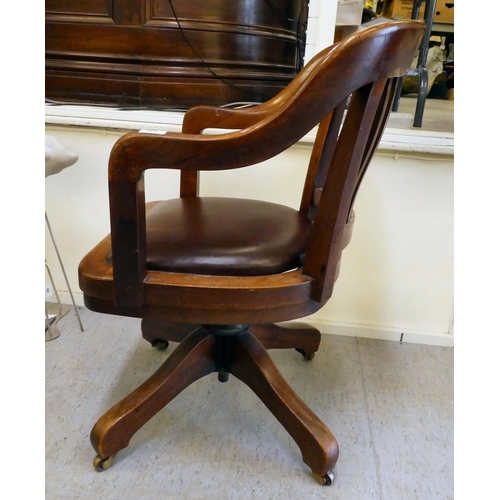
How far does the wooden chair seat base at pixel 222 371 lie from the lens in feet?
2.84

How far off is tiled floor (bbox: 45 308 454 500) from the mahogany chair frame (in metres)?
0.07

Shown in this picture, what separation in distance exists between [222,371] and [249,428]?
0.46ft

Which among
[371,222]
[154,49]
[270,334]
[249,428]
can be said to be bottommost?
[249,428]

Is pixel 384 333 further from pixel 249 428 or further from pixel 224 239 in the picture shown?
pixel 224 239

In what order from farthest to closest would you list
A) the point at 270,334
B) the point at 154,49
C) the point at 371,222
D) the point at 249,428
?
the point at 154,49, the point at 371,222, the point at 270,334, the point at 249,428

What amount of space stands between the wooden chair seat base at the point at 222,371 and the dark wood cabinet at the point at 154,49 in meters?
0.87

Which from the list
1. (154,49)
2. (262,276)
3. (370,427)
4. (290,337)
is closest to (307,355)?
(290,337)

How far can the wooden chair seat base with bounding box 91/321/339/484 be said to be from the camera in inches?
34.1

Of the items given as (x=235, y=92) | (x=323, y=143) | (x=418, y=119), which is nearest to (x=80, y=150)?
(x=235, y=92)

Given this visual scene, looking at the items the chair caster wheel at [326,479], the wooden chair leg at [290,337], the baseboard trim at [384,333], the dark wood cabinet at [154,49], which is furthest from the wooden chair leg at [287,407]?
the dark wood cabinet at [154,49]

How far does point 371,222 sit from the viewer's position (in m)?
1.32

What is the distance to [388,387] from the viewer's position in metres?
1.17

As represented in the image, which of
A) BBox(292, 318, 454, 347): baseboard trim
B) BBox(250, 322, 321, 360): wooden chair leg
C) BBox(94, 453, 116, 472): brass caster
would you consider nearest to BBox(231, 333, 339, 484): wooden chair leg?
BBox(250, 322, 321, 360): wooden chair leg

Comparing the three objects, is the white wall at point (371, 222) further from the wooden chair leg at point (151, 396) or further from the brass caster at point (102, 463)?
the brass caster at point (102, 463)
